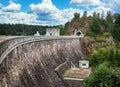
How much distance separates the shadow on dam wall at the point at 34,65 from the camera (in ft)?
90.5

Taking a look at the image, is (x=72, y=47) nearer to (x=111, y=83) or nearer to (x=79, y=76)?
(x=79, y=76)

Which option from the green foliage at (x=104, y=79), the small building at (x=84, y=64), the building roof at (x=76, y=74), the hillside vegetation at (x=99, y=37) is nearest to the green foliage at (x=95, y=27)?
the hillside vegetation at (x=99, y=37)

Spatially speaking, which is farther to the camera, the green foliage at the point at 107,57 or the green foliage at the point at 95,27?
the green foliage at the point at 95,27

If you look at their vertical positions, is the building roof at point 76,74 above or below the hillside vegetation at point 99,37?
below

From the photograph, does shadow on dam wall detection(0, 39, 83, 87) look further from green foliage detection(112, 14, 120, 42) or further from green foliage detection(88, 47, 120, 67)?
green foliage detection(112, 14, 120, 42)

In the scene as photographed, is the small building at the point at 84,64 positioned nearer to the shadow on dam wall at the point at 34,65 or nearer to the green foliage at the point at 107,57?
the green foliage at the point at 107,57

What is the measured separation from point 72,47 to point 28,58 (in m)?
30.7

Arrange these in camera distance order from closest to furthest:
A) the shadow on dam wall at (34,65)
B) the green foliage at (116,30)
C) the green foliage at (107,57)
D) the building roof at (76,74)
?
the shadow on dam wall at (34,65)
the building roof at (76,74)
the green foliage at (107,57)
the green foliage at (116,30)

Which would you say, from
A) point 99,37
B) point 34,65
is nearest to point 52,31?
point 99,37

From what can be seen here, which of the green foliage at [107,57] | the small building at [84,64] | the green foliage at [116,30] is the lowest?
the small building at [84,64]

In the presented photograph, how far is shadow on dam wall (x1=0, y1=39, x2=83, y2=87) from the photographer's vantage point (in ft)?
90.5

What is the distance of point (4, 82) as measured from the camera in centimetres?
2530

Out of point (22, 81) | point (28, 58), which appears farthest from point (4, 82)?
point (28, 58)

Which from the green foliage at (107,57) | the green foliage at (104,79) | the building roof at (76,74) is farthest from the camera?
the green foliage at (107,57)
